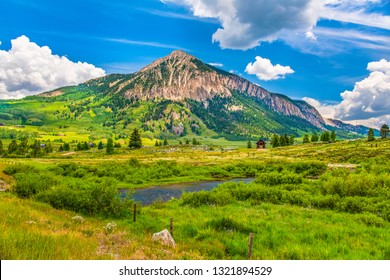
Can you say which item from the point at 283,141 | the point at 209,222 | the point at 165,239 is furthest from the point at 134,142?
the point at 165,239

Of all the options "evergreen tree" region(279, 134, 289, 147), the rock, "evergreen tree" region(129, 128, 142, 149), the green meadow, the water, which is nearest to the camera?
the green meadow

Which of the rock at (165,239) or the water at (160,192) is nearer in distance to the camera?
the rock at (165,239)

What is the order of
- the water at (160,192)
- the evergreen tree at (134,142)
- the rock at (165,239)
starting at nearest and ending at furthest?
the rock at (165,239)
the water at (160,192)
the evergreen tree at (134,142)

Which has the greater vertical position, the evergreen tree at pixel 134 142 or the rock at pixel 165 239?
the evergreen tree at pixel 134 142

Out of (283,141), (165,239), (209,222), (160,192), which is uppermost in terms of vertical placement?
(283,141)

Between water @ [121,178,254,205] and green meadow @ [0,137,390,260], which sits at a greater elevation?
green meadow @ [0,137,390,260]

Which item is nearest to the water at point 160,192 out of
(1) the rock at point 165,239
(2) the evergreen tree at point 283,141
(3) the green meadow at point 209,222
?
(3) the green meadow at point 209,222

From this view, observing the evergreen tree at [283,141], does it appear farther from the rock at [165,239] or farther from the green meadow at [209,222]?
the rock at [165,239]

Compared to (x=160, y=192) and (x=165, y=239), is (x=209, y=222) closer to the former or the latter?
(x=165, y=239)

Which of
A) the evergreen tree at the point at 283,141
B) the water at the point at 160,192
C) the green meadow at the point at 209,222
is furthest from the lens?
the evergreen tree at the point at 283,141

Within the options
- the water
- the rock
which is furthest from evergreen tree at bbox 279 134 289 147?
the rock

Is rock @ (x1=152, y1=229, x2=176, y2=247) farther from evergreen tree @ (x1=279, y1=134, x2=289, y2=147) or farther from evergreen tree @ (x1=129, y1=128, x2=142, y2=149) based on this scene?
evergreen tree @ (x1=279, y1=134, x2=289, y2=147)
